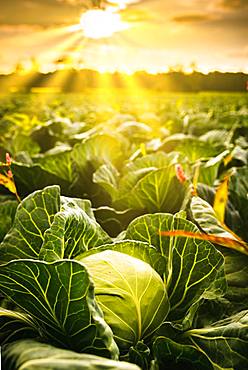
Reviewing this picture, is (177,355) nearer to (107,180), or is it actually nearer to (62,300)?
(62,300)

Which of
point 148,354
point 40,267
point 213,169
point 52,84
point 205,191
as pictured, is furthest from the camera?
point 52,84

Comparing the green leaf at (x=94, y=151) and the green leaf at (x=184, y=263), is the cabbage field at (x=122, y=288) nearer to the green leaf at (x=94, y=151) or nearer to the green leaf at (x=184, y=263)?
the green leaf at (x=184, y=263)

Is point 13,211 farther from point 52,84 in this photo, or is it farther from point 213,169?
point 52,84

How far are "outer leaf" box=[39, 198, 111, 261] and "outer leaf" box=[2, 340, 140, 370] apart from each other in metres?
0.23

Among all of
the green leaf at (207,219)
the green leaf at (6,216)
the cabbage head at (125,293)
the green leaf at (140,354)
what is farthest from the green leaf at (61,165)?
the green leaf at (140,354)

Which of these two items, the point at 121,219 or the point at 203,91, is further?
the point at 203,91

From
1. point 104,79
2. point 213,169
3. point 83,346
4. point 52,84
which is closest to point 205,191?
point 213,169

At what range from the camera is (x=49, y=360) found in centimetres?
84

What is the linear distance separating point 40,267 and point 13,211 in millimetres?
787

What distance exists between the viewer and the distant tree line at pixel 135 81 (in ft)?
198

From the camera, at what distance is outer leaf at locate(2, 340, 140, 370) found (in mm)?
826

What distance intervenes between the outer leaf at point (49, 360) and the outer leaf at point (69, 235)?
0.23 metres

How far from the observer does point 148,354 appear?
3.71ft

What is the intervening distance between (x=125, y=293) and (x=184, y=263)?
8.4 inches
